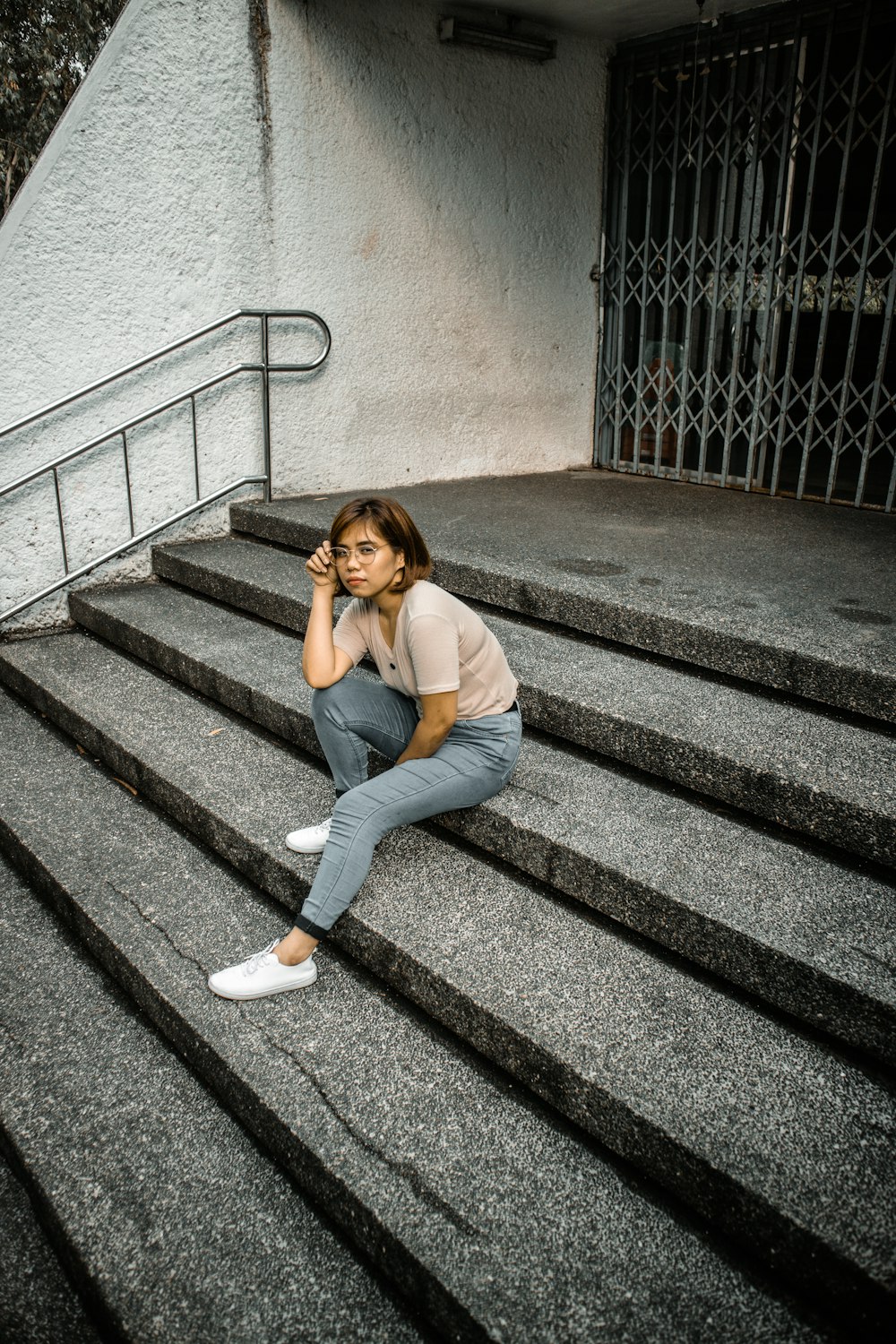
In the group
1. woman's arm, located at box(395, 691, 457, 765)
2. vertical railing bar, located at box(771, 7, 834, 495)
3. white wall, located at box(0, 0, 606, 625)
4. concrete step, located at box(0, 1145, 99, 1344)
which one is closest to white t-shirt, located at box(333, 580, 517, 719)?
woman's arm, located at box(395, 691, 457, 765)

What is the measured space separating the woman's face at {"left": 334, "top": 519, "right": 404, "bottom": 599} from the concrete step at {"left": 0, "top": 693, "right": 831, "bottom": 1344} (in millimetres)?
1083

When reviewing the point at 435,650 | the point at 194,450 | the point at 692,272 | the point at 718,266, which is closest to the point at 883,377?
the point at 718,266

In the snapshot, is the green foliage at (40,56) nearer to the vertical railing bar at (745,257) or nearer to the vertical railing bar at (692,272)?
the vertical railing bar at (692,272)

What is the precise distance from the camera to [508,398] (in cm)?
652

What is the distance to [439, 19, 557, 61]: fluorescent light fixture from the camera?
543 centimetres

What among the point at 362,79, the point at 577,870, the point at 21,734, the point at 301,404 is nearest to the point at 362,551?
the point at 577,870

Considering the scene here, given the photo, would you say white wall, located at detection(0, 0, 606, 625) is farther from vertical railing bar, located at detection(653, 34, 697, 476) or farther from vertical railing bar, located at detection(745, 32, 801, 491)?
vertical railing bar, located at detection(745, 32, 801, 491)

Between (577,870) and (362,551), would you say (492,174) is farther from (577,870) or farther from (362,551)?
(577,870)

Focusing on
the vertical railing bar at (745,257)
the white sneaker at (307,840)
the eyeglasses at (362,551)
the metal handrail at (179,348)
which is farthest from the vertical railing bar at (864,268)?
the white sneaker at (307,840)

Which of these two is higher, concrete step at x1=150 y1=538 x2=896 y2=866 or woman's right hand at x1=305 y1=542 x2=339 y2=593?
woman's right hand at x1=305 y1=542 x2=339 y2=593

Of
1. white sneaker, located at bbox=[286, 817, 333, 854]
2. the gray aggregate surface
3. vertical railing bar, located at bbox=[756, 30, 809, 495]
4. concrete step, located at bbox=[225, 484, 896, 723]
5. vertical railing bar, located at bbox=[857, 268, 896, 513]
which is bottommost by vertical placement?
the gray aggregate surface

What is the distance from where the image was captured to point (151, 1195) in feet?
6.95

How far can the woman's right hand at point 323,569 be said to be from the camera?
2.71 meters

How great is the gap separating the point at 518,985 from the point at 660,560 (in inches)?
98.0
